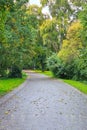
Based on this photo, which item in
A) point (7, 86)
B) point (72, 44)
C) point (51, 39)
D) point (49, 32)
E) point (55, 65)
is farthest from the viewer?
point (51, 39)

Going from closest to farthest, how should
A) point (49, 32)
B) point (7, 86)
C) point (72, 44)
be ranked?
point (7, 86) < point (72, 44) < point (49, 32)

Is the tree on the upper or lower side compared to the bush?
upper

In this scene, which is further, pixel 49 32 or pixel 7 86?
pixel 49 32

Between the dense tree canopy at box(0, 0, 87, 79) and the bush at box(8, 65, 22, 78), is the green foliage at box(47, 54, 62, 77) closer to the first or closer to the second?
the dense tree canopy at box(0, 0, 87, 79)

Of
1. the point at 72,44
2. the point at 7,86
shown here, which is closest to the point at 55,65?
the point at 72,44

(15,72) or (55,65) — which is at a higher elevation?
(55,65)

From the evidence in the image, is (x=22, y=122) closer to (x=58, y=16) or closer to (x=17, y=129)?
(x=17, y=129)

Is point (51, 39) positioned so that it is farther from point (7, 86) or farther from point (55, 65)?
point (7, 86)

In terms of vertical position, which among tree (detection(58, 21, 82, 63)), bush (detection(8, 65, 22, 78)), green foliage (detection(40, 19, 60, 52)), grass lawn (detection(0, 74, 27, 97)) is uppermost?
green foliage (detection(40, 19, 60, 52))

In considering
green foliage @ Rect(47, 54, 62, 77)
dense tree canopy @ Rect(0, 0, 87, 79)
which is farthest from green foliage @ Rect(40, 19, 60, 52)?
green foliage @ Rect(47, 54, 62, 77)

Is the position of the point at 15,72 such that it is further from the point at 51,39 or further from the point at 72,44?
the point at 72,44

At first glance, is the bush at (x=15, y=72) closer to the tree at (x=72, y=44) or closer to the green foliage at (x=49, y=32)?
the tree at (x=72, y=44)

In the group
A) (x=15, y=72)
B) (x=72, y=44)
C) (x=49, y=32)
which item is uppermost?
(x=49, y=32)

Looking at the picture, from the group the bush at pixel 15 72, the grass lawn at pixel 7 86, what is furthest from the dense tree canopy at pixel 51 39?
the grass lawn at pixel 7 86
